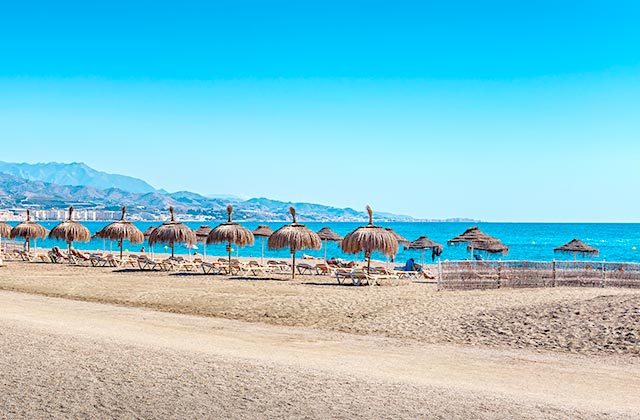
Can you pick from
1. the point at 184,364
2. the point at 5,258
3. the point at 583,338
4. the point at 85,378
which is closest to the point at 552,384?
the point at 583,338

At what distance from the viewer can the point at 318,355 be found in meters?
10.3

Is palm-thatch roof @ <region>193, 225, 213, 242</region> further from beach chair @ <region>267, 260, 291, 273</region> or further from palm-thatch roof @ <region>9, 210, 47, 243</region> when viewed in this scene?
beach chair @ <region>267, 260, 291, 273</region>

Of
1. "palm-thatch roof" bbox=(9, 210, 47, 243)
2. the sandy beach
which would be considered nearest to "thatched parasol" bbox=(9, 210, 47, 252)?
"palm-thatch roof" bbox=(9, 210, 47, 243)

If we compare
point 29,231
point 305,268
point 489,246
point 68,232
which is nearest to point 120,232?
point 68,232

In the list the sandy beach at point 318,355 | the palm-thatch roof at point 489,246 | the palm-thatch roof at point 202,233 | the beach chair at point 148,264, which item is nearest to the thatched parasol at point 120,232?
the beach chair at point 148,264

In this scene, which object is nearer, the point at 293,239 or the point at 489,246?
the point at 293,239

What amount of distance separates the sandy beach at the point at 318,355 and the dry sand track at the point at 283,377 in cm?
3

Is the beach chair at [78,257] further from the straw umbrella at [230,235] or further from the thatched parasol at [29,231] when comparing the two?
the straw umbrella at [230,235]

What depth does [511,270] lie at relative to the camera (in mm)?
20828

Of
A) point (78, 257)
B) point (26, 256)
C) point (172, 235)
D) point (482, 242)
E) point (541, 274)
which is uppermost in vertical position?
point (172, 235)

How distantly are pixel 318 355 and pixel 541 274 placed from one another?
1270 centimetres

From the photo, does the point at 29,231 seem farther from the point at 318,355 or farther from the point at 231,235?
the point at 318,355

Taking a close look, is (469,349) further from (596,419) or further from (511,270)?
(511,270)

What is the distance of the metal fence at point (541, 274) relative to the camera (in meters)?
20.3
